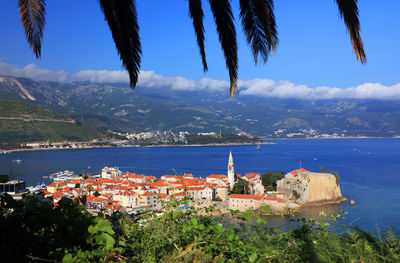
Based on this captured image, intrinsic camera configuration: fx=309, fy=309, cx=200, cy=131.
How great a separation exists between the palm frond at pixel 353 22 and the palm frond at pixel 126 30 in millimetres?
1270

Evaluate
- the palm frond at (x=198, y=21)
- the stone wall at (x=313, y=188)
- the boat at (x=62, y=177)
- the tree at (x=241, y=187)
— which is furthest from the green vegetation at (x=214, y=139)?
the palm frond at (x=198, y=21)

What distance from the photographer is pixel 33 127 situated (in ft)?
216

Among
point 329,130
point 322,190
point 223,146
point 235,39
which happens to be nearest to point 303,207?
point 322,190

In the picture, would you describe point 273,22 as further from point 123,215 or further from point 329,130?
point 329,130

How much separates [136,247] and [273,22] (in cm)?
160

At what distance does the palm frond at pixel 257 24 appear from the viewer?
194 centimetres

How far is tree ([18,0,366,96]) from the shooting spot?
1.97 meters

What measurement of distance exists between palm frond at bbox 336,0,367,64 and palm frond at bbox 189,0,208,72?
906 mm

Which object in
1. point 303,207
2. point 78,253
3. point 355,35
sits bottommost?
point 303,207

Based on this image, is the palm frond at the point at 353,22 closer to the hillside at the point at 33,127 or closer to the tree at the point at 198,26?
the tree at the point at 198,26

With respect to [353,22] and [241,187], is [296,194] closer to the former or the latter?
[241,187]

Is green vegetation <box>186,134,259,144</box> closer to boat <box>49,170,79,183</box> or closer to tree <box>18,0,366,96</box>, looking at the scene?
boat <box>49,170,79,183</box>

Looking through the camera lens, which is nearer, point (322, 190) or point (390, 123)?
point (322, 190)

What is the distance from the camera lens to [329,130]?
138125mm
